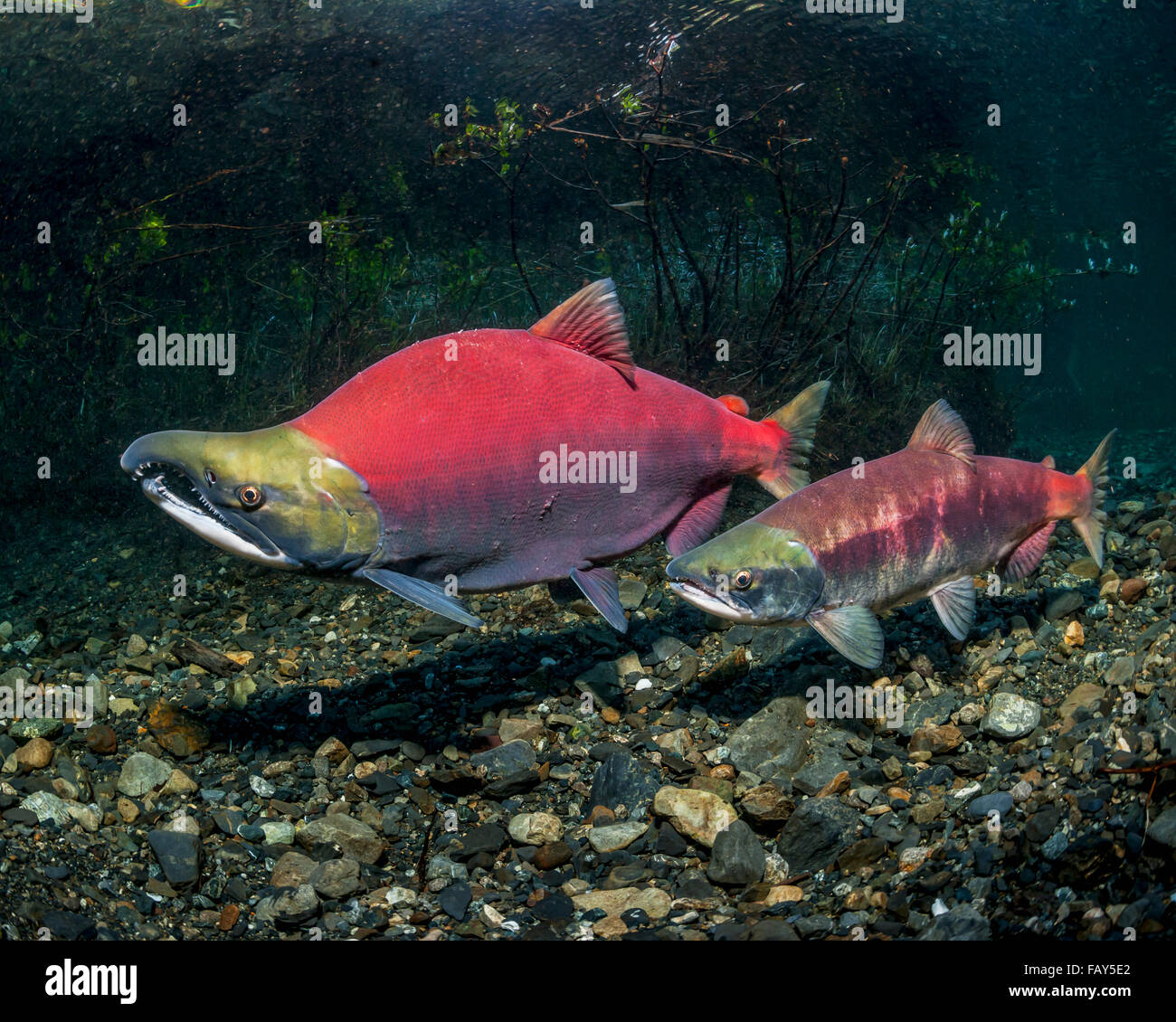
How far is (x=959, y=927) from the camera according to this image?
2.01m

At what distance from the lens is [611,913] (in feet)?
8.03

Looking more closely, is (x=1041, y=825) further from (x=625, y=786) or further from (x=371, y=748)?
(x=371, y=748)

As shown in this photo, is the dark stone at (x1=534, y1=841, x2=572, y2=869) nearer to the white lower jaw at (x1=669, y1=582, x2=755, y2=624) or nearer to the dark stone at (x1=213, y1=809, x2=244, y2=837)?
the white lower jaw at (x1=669, y1=582, x2=755, y2=624)

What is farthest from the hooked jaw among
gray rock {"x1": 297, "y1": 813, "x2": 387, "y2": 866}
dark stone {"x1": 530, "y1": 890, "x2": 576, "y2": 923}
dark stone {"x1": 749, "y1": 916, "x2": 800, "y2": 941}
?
dark stone {"x1": 749, "y1": 916, "x2": 800, "y2": 941}

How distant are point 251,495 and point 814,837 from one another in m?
2.12

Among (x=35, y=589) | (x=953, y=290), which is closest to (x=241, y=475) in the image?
(x=35, y=589)

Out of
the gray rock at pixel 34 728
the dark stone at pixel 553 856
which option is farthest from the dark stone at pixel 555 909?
the gray rock at pixel 34 728

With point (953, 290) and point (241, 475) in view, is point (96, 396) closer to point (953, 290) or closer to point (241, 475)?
point (241, 475)

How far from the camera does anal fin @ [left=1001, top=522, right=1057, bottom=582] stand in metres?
3.61

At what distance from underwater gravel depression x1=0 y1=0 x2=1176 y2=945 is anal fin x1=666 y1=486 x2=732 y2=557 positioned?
0.9 inches

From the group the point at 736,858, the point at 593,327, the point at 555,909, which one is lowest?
the point at 555,909

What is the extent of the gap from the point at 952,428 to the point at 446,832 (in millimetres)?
2642

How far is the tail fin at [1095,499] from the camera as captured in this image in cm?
358

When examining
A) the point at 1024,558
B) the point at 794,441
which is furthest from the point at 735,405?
the point at 1024,558
